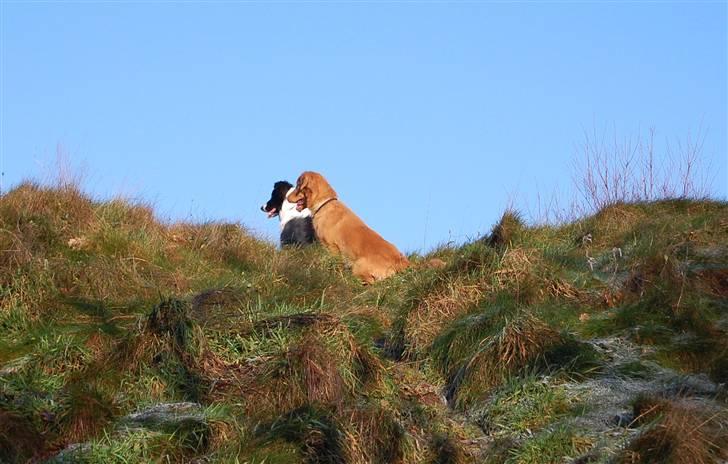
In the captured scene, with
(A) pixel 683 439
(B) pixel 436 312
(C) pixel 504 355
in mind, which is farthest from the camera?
(B) pixel 436 312

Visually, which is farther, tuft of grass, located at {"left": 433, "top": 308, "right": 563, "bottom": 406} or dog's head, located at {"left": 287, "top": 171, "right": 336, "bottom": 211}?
dog's head, located at {"left": 287, "top": 171, "right": 336, "bottom": 211}

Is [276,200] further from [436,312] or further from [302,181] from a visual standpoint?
[436,312]

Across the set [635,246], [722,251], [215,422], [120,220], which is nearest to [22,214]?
[120,220]

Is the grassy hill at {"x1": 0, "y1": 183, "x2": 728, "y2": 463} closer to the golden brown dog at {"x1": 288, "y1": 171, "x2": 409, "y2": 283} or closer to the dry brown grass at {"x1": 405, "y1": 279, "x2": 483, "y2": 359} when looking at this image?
the dry brown grass at {"x1": 405, "y1": 279, "x2": 483, "y2": 359}

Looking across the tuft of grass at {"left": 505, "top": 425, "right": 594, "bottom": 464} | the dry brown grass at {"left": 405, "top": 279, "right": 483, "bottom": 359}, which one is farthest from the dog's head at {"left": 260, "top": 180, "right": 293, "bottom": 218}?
the tuft of grass at {"left": 505, "top": 425, "right": 594, "bottom": 464}

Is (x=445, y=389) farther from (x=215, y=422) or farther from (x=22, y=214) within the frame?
(x=22, y=214)

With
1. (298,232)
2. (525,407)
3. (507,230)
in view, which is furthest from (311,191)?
(525,407)

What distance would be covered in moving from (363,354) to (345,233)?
476cm

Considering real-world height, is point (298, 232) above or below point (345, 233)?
above

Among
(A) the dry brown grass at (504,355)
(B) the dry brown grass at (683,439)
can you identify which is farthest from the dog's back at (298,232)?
(B) the dry brown grass at (683,439)

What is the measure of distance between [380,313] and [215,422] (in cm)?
227

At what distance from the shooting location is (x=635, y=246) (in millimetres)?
8594

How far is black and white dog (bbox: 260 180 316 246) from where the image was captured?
1195cm

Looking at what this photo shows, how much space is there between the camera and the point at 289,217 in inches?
490
